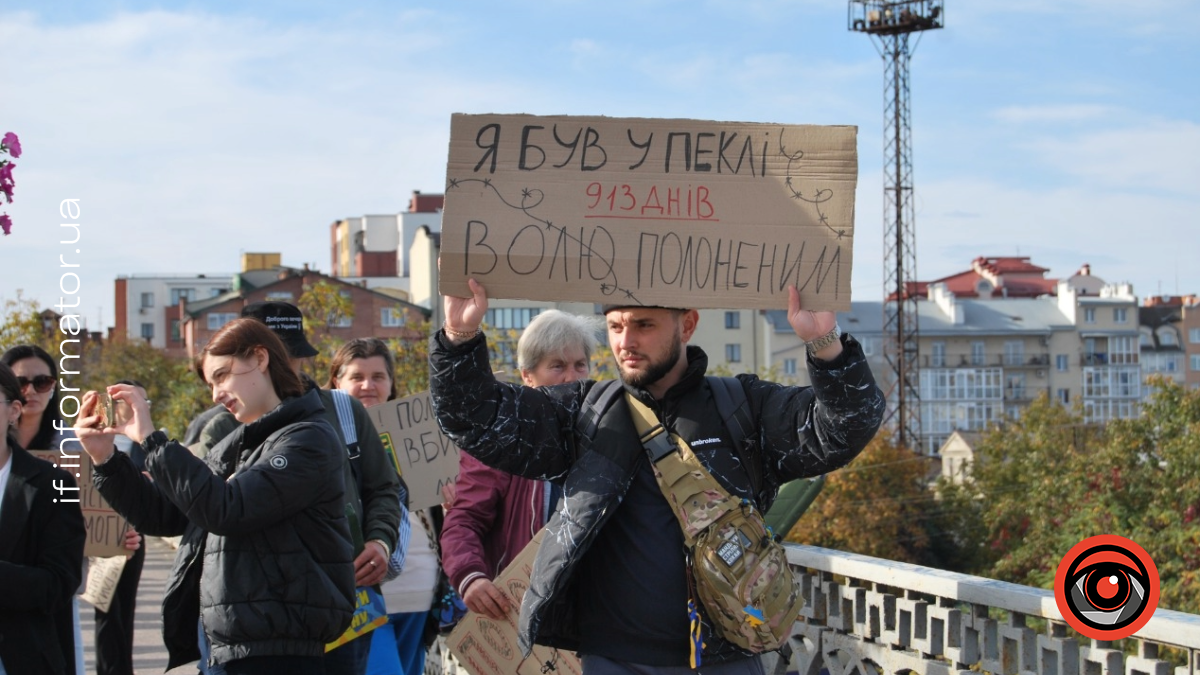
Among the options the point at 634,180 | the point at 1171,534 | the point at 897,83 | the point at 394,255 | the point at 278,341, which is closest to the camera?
the point at 634,180

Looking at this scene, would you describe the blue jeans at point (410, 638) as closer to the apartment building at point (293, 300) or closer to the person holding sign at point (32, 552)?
the person holding sign at point (32, 552)

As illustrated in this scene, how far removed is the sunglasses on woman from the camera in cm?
683

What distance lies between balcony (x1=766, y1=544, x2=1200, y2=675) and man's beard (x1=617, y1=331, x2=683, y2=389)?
4.70ft

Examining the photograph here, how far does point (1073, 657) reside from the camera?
4.52 metres

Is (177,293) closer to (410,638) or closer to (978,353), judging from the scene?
(978,353)

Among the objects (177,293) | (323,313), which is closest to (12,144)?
(323,313)

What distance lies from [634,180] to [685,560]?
104cm

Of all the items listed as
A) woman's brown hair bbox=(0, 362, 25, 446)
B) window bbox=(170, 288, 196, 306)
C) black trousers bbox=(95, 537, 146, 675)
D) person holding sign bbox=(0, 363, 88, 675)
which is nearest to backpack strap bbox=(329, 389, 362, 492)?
person holding sign bbox=(0, 363, 88, 675)

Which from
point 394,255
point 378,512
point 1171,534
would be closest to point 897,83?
point 1171,534

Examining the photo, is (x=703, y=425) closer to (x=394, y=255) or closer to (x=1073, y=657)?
(x=1073, y=657)

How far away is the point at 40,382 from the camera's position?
22.6 ft

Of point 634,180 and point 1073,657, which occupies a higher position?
point 634,180

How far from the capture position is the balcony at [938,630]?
14.3 ft

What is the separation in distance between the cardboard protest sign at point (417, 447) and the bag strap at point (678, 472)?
327 cm
